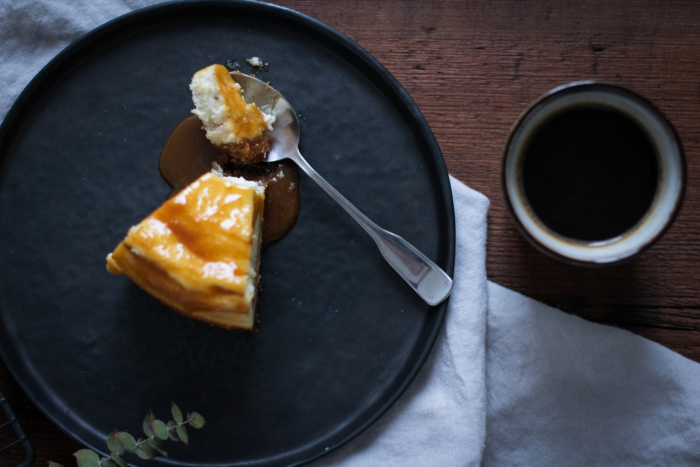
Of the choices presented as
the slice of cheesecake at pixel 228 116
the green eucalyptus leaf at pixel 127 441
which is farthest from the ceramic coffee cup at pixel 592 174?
the green eucalyptus leaf at pixel 127 441

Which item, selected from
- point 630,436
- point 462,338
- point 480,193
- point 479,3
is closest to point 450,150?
point 480,193

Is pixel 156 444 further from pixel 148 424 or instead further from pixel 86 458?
pixel 86 458

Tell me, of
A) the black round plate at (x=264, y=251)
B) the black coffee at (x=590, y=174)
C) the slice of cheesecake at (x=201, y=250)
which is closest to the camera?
the slice of cheesecake at (x=201, y=250)

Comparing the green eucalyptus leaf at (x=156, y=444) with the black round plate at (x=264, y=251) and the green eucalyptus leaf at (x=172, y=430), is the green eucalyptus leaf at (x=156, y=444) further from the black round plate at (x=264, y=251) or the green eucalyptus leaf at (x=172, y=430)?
the black round plate at (x=264, y=251)

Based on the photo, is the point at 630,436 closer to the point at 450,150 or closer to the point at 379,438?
the point at 379,438

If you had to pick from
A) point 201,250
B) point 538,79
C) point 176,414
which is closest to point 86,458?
point 176,414

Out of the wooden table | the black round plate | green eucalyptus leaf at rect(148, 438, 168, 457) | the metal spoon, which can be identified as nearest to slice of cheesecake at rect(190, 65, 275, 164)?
the metal spoon
